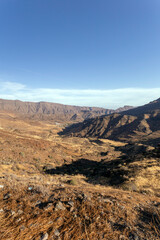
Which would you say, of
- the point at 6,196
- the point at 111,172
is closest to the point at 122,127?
the point at 111,172

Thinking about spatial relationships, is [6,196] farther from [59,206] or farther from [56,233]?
[56,233]

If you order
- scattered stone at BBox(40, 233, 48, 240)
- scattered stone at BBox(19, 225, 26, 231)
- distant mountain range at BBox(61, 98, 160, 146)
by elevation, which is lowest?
distant mountain range at BBox(61, 98, 160, 146)

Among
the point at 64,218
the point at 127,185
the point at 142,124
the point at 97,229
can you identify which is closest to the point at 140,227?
the point at 97,229

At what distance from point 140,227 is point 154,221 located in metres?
0.78

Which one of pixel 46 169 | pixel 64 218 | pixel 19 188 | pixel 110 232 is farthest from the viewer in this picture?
pixel 46 169

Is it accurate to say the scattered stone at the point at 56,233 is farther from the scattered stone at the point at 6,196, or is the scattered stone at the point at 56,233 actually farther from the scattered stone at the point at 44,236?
the scattered stone at the point at 6,196

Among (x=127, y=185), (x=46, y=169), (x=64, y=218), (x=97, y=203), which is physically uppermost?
(x=64, y=218)

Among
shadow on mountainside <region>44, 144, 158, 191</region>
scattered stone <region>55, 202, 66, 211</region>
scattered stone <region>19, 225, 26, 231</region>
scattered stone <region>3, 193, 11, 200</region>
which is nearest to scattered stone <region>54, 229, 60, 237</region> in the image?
scattered stone <region>19, 225, 26, 231</region>

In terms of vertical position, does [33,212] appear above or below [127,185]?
above

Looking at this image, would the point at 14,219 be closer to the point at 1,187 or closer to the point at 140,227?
the point at 1,187

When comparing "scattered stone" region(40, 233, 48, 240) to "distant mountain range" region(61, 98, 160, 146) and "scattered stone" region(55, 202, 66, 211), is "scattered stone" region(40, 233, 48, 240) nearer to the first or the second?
"scattered stone" region(55, 202, 66, 211)

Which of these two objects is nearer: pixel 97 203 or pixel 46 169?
pixel 97 203

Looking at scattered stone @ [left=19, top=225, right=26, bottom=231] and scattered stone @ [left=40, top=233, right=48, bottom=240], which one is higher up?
scattered stone @ [left=40, top=233, right=48, bottom=240]

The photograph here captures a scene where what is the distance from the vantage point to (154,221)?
13.4 feet
